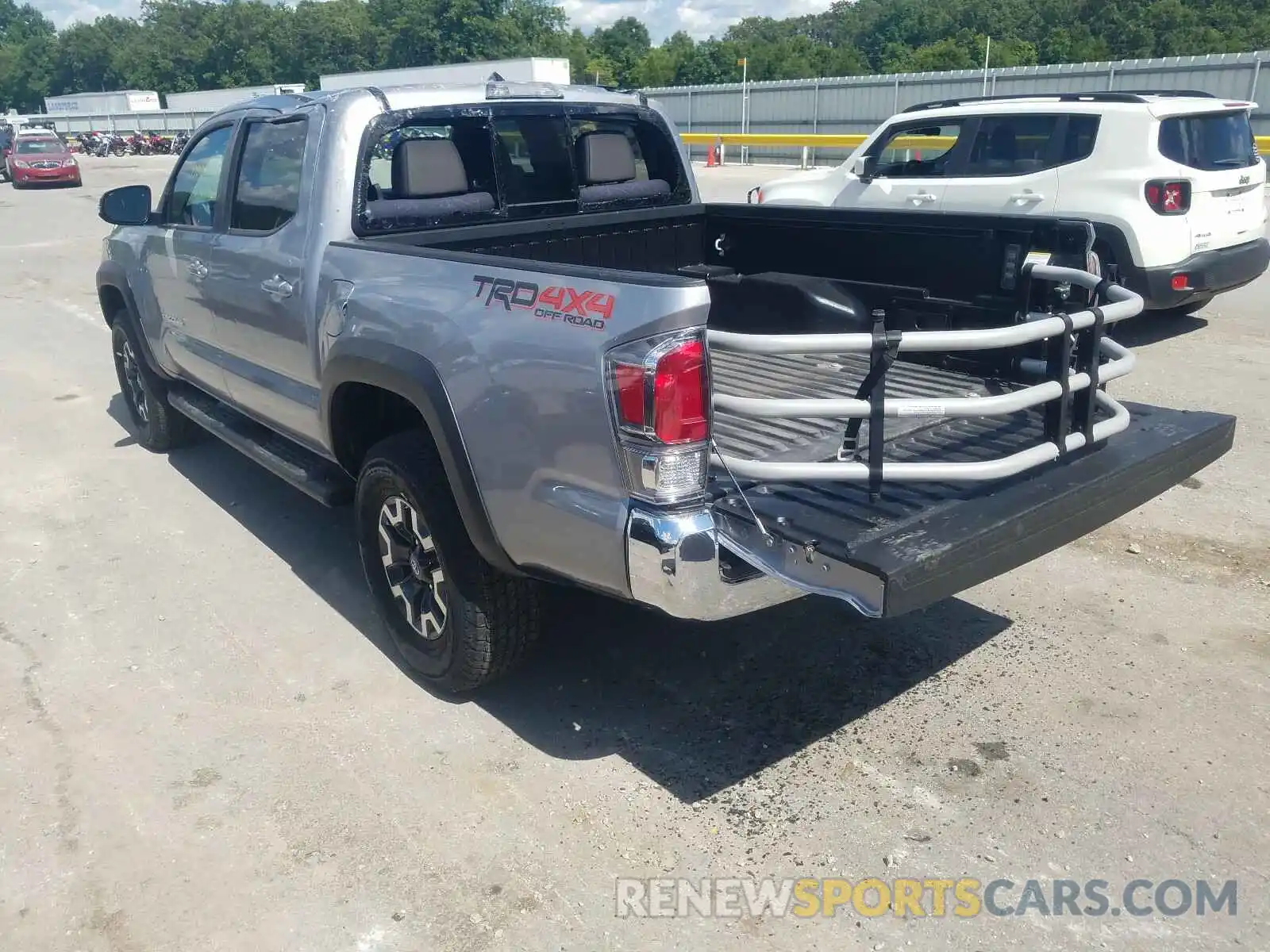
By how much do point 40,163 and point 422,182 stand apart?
31527mm

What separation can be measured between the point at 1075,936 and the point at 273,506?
14.8 ft

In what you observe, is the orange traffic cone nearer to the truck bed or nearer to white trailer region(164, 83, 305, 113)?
the truck bed

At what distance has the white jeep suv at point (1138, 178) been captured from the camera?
320 inches

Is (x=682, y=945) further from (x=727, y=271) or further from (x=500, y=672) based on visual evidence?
(x=727, y=271)

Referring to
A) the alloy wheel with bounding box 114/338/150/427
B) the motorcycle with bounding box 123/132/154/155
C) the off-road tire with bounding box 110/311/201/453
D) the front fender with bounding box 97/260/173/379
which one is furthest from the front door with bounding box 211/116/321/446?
the motorcycle with bounding box 123/132/154/155

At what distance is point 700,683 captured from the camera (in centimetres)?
391

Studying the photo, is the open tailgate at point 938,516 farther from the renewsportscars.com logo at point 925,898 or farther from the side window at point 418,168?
the side window at point 418,168

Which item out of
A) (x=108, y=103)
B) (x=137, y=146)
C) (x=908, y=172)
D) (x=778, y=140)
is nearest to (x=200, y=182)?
(x=908, y=172)

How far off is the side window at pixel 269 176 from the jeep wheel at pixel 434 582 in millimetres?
1232

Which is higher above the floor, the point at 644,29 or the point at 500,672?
the point at 644,29

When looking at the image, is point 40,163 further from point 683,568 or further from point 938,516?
point 938,516

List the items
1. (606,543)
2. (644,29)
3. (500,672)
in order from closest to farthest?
1. (606,543)
2. (500,672)
3. (644,29)

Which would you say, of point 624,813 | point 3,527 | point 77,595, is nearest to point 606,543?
point 624,813

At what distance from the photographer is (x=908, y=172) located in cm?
1032
